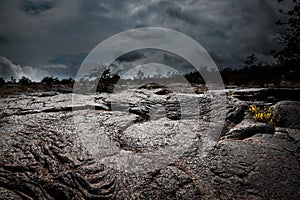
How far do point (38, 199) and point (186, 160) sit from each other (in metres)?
2.36

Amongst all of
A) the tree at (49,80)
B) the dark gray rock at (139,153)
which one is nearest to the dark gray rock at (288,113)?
the dark gray rock at (139,153)

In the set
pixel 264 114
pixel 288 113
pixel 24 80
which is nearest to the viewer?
pixel 264 114

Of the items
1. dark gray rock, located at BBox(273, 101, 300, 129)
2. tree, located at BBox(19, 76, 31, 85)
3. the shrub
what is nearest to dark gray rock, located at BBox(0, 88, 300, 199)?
dark gray rock, located at BBox(273, 101, 300, 129)

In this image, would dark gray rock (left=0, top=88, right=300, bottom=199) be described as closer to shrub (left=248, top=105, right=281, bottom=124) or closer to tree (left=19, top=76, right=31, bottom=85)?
shrub (left=248, top=105, right=281, bottom=124)

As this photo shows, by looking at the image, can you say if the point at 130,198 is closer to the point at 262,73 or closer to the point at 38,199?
the point at 38,199

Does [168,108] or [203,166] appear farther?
[168,108]

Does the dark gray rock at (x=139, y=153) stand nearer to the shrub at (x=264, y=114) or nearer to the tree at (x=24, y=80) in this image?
the shrub at (x=264, y=114)

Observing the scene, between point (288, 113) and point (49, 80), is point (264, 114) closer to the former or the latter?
point (288, 113)

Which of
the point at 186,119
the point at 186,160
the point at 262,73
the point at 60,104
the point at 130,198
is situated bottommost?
the point at 130,198

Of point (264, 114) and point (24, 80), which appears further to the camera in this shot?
point (24, 80)

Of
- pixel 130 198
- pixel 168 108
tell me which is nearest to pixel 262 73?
Result: pixel 168 108

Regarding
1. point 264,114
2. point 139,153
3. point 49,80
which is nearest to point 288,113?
point 264,114

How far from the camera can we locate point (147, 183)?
127 inches

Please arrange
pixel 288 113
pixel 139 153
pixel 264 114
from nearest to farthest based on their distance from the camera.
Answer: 1. pixel 139 153
2. pixel 264 114
3. pixel 288 113
